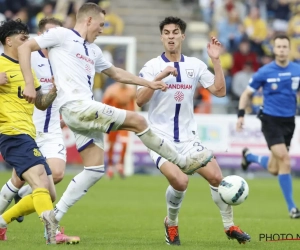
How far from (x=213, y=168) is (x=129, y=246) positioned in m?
1.35

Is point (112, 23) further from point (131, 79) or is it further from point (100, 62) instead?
point (131, 79)

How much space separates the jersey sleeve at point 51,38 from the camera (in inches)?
350

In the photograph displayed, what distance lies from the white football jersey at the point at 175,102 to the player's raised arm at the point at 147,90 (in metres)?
0.01

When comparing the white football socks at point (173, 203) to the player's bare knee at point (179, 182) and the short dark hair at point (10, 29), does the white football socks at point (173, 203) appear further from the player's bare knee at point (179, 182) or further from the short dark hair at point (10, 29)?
the short dark hair at point (10, 29)

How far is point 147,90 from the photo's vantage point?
9.56 m

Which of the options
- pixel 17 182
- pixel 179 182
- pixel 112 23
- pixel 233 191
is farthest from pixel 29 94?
pixel 112 23

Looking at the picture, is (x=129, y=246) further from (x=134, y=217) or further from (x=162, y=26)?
(x=134, y=217)

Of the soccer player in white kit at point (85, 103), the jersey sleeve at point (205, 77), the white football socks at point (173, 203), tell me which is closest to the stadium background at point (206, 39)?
the jersey sleeve at point (205, 77)

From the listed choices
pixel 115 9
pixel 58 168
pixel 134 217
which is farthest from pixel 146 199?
pixel 115 9

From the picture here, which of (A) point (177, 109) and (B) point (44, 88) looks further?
(B) point (44, 88)

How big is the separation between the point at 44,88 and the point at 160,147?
2.58 metres

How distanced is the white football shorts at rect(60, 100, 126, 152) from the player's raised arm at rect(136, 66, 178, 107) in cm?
68

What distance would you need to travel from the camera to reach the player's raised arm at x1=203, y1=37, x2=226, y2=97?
9570 mm

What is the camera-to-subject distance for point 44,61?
1101 centimetres
